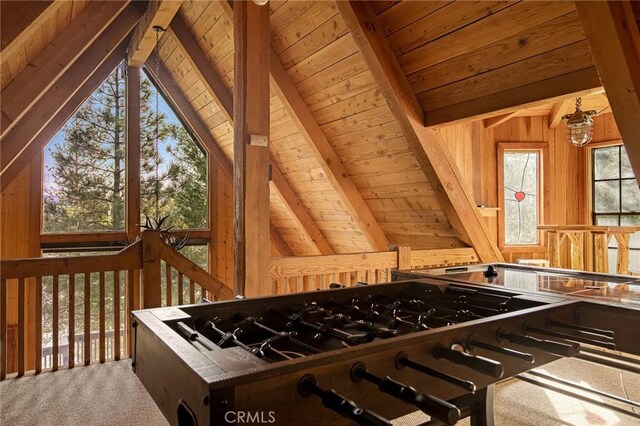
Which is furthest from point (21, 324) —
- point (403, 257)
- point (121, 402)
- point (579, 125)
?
point (579, 125)

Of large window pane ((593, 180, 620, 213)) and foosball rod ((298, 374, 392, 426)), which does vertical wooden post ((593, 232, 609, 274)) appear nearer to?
large window pane ((593, 180, 620, 213))

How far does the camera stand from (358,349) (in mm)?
989

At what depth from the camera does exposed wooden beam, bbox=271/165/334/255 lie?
5363 mm

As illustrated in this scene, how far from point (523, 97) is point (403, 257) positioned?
149 cm

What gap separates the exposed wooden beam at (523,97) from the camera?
2.44 metres

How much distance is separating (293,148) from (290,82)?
2.93ft

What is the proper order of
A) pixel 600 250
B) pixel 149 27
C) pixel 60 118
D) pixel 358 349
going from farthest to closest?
pixel 60 118, pixel 149 27, pixel 600 250, pixel 358 349

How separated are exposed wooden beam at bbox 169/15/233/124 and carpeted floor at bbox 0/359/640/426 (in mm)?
3150

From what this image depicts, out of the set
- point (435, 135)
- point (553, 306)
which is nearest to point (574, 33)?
point (435, 135)

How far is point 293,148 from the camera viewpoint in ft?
15.5

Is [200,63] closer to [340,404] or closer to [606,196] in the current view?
[340,404]

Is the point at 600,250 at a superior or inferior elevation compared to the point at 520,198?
inferior

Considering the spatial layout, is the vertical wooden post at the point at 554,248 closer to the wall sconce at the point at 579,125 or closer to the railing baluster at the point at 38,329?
the wall sconce at the point at 579,125

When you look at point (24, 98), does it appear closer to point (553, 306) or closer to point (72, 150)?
point (72, 150)
